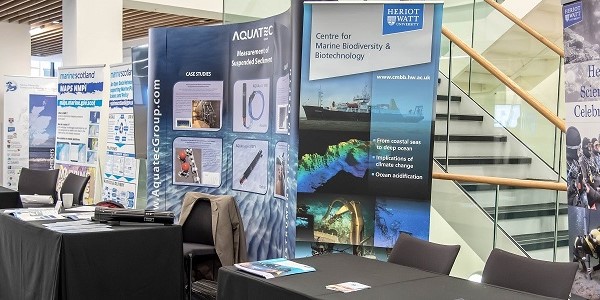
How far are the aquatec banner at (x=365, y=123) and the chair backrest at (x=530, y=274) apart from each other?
3.68 ft

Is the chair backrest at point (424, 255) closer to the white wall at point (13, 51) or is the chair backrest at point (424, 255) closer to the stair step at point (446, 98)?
the stair step at point (446, 98)

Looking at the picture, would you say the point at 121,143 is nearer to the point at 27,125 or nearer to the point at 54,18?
the point at 54,18

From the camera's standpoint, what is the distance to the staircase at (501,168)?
170 inches

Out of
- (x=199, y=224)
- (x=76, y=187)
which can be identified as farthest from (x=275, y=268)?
(x=76, y=187)

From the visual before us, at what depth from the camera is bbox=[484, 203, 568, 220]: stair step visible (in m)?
4.34

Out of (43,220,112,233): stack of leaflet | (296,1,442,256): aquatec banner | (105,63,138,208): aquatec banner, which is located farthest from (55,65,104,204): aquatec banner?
(296,1,442,256): aquatec banner

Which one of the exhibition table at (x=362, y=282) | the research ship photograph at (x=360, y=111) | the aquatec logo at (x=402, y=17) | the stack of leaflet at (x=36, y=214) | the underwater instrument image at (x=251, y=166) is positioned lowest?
the exhibition table at (x=362, y=282)

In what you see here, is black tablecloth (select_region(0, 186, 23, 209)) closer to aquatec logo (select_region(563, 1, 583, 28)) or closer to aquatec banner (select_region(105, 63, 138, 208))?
aquatec banner (select_region(105, 63, 138, 208))

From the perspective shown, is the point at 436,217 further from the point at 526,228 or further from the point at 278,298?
the point at 278,298

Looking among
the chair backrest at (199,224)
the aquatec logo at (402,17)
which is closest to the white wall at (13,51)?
the chair backrest at (199,224)

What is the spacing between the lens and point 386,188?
13.9 ft

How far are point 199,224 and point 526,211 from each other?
2471 millimetres

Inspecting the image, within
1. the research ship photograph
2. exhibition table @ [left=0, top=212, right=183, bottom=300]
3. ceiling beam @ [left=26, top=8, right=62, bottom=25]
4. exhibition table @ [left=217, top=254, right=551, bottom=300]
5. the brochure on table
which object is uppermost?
ceiling beam @ [left=26, top=8, right=62, bottom=25]

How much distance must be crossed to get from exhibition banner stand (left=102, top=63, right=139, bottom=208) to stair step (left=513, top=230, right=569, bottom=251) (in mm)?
4113
